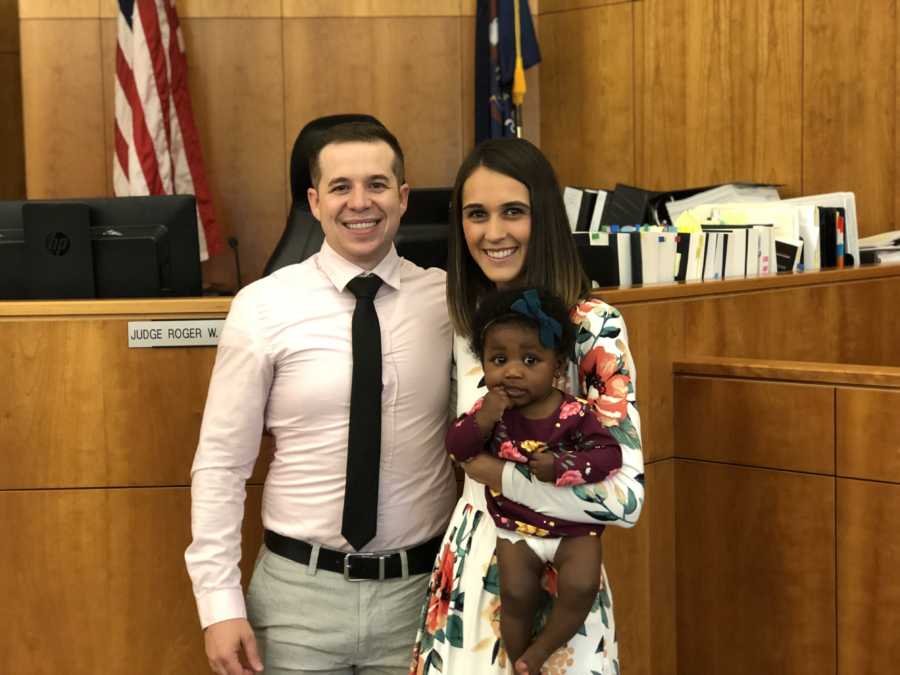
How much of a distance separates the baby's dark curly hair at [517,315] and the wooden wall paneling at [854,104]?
4259mm

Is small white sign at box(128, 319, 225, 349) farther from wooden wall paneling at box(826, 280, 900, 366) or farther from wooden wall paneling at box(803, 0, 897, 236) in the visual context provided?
wooden wall paneling at box(803, 0, 897, 236)

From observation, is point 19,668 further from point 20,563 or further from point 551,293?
point 551,293

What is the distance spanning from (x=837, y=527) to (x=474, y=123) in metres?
3.97

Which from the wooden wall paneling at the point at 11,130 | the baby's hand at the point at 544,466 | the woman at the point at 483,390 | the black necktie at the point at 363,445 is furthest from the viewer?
the wooden wall paneling at the point at 11,130

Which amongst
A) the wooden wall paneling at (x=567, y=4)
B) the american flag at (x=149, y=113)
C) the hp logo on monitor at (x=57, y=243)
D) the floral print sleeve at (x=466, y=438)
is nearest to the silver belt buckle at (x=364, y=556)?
the floral print sleeve at (x=466, y=438)

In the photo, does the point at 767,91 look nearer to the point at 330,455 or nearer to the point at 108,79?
the point at 108,79

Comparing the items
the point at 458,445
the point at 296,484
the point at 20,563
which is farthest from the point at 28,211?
the point at 458,445

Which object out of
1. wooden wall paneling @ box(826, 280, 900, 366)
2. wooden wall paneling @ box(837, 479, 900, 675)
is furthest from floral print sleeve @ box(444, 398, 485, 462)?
wooden wall paneling @ box(826, 280, 900, 366)

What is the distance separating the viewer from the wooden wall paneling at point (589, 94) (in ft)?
21.4

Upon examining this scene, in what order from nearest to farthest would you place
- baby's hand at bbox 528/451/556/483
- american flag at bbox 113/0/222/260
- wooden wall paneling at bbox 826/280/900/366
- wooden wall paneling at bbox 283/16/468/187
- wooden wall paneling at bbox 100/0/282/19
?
1. baby's hand at bbox 528/451/556/483
2. wooden wall paneling at bbox 826/280/900/366
3. american flag at bbox 113/0/222/260
4. wooden wall paneling at bbox 100/0/282/19
5. wooden wall paneling at bbox 283/16/468/187

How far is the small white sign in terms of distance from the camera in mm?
2775

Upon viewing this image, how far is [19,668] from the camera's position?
2771 mm

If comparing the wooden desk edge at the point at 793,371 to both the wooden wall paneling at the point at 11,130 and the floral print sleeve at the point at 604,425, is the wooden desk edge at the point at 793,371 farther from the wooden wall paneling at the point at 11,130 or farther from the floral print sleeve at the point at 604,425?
the wooden wall paneling at the point at 11,130

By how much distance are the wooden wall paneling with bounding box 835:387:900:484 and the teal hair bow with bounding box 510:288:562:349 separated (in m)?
1.12
